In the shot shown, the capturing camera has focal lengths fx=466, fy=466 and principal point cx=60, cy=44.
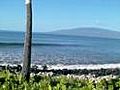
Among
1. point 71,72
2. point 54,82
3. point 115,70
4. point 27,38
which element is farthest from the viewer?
point 115,70

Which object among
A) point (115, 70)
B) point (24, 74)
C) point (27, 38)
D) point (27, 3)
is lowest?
point (115, 70)

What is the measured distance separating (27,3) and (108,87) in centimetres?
575

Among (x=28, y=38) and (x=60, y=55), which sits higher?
(x=28, y=38)

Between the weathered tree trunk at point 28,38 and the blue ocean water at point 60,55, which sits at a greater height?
the weathered tree trunk at point 28,38

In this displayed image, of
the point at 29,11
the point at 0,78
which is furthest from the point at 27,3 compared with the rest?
→ the point at 0,78

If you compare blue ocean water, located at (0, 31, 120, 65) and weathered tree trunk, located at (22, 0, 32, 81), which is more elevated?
weathered tree trunk, located at (22, 0, 32, 81)

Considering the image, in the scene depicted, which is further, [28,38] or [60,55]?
[60,55]

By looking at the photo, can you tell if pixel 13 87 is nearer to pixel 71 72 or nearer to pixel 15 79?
pixel 15 79

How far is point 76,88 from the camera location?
534 inches

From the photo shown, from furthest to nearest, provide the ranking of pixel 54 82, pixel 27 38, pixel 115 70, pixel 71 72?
pixel 115 70
pixel 71 72
pixel 27 38
pixel 54 82

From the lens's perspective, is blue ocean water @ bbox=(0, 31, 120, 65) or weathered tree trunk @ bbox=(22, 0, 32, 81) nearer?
weathered tree trunk @ bbox=(22, 0, 32, 81)

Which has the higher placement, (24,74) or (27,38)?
(27,38)

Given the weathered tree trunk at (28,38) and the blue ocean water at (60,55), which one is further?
the blue ocean water at (60,55)

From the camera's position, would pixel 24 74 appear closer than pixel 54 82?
No
